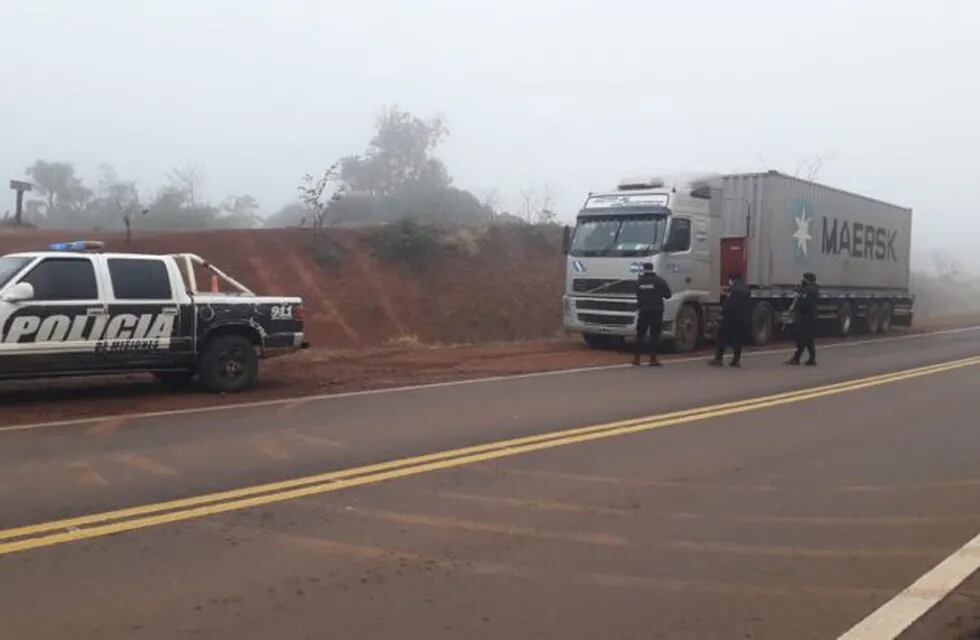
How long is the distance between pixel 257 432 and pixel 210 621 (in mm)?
4929

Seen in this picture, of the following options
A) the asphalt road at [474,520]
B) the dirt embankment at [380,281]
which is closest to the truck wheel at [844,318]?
the dirt embankment at [380,281]

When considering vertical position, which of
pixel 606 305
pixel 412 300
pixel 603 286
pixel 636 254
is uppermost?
pixel 636 254

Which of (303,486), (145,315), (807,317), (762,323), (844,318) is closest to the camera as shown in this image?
(303,486)

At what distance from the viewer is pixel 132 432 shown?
9.12 meters

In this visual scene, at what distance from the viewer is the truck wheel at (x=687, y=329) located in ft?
62.7

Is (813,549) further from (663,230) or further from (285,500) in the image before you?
(663,230)

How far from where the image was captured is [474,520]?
610 centimetres

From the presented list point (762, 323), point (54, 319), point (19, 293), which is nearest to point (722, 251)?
point (762, 323)

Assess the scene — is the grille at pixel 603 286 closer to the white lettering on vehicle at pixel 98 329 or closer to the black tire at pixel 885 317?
the white lettering on vehicle at pixel 98 329

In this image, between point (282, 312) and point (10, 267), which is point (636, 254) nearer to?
point (282, 312)

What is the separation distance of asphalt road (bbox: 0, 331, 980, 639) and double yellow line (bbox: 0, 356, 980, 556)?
30 millimetres

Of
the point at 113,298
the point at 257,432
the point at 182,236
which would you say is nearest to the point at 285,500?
the point at 257,432

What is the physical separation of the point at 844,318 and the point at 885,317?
Answer: 11.7 feet

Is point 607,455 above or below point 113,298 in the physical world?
below
